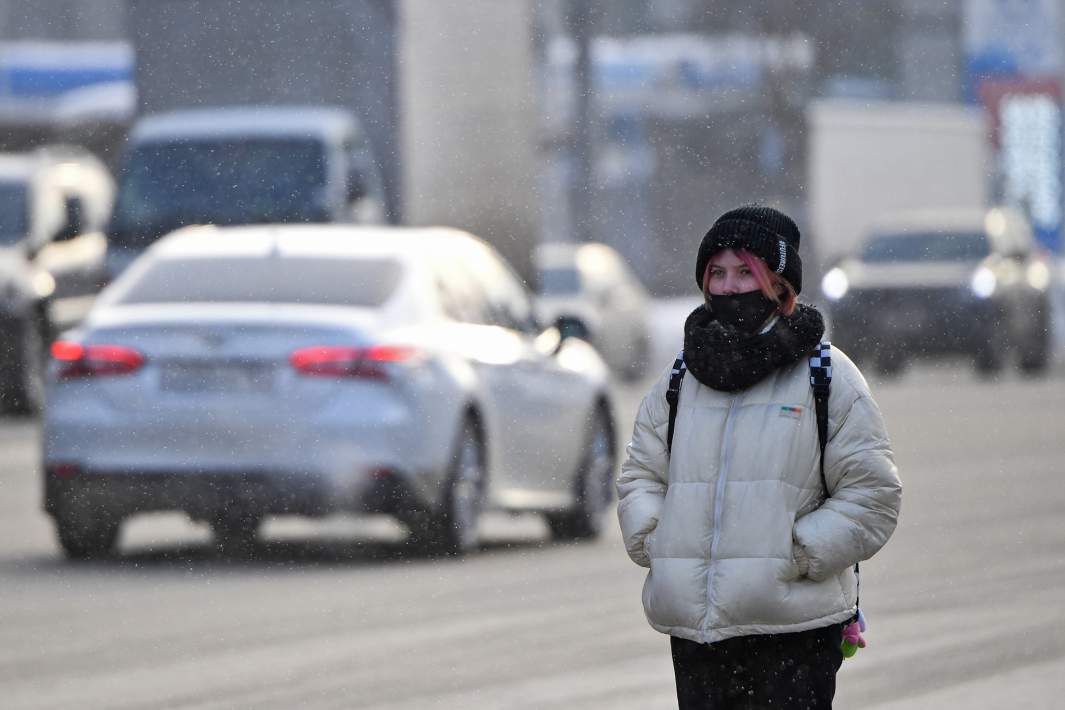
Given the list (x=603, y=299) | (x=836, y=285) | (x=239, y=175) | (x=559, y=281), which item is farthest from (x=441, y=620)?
(x=559, y=281)

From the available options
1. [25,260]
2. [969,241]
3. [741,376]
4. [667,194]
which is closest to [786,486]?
[741,376]

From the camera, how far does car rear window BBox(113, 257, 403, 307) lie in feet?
36.3

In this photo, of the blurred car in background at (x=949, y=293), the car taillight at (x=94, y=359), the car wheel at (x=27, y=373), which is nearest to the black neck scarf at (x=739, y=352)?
the car taillight at (x=94, y=359)

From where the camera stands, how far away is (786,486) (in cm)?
463

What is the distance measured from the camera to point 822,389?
4.66m

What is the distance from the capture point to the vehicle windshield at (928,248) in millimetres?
26484

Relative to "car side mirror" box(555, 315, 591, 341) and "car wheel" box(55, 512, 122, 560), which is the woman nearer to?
"car wheel" box(55, 512, 122, 560)

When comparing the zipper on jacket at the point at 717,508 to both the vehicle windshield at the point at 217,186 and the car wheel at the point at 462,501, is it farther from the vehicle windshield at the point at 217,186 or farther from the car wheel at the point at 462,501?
the vehicle windshield at the point at 217,186

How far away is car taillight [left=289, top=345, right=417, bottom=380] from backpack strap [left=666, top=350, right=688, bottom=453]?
5933mm

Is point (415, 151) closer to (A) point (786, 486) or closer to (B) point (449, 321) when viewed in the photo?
(B) point (449, 321)

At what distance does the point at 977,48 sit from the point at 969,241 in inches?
425

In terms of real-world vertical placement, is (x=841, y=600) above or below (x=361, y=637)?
above

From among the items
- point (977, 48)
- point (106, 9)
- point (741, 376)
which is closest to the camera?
point (741, 376)

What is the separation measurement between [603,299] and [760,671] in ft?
77.9
